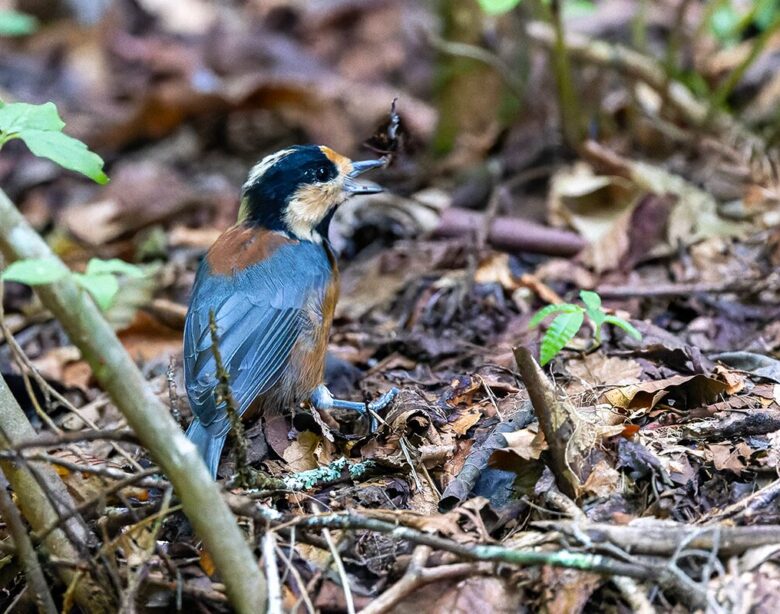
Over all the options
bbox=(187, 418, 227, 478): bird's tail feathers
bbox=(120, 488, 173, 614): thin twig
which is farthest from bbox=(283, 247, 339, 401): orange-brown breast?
bbox=(120, 488, 173, 614): thin twig

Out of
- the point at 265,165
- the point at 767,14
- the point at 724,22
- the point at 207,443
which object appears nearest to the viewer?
the point at 207,443

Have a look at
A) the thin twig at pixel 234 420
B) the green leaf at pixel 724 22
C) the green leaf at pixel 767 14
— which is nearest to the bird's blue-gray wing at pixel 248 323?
the thin twig at pixel 234 420

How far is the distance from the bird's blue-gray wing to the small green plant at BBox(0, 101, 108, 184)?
1.15 meters

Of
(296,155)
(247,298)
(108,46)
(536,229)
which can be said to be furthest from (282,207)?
(108,46)

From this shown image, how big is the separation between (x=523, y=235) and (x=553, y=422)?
240cm

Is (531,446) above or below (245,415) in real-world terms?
above

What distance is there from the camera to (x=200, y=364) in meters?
3.70

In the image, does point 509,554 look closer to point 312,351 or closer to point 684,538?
point 684,538

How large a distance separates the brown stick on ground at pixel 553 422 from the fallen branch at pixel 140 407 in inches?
41.2

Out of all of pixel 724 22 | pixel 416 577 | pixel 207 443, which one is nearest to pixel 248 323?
pixel 207 443

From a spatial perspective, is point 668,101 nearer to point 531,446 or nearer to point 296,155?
point 296,155

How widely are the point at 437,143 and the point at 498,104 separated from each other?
1.64 feet

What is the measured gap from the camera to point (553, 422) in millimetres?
3059

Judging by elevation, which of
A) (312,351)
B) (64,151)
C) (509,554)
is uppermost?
(64,151)
